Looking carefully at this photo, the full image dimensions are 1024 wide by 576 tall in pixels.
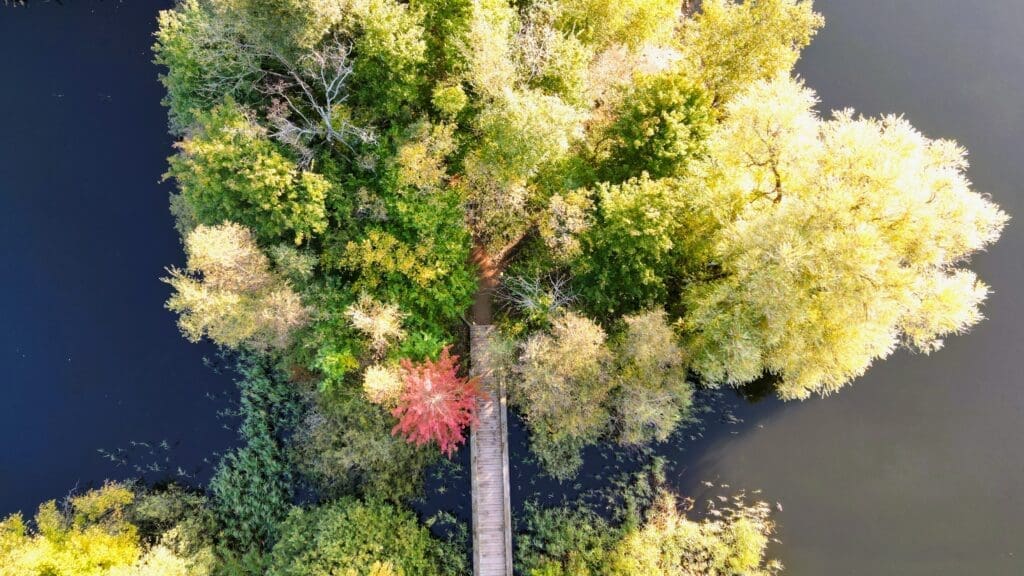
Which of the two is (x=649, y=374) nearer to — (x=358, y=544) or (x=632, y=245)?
(x=632, y=245)

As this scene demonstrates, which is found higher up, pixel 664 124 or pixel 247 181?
pixel 664 124

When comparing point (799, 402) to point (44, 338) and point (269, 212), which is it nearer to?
point (269, 212)

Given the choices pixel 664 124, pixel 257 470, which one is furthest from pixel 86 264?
pixel 664 124

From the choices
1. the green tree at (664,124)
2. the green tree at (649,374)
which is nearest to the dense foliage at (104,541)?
the green tree at (649,374)

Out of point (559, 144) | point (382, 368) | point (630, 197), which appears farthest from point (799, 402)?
point (382, 368)

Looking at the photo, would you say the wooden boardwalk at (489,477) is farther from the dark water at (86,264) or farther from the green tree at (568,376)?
the dark water at (86,264)

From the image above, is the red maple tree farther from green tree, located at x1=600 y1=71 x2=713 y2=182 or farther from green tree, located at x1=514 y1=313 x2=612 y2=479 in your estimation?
green tree, located at x1=600 y1=71 x2=713 y2=182

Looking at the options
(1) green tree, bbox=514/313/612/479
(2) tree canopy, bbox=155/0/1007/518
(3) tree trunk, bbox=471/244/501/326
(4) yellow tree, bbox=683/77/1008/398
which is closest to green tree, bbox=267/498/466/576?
(2) tree canopy, bbox=155/0/1007/518
